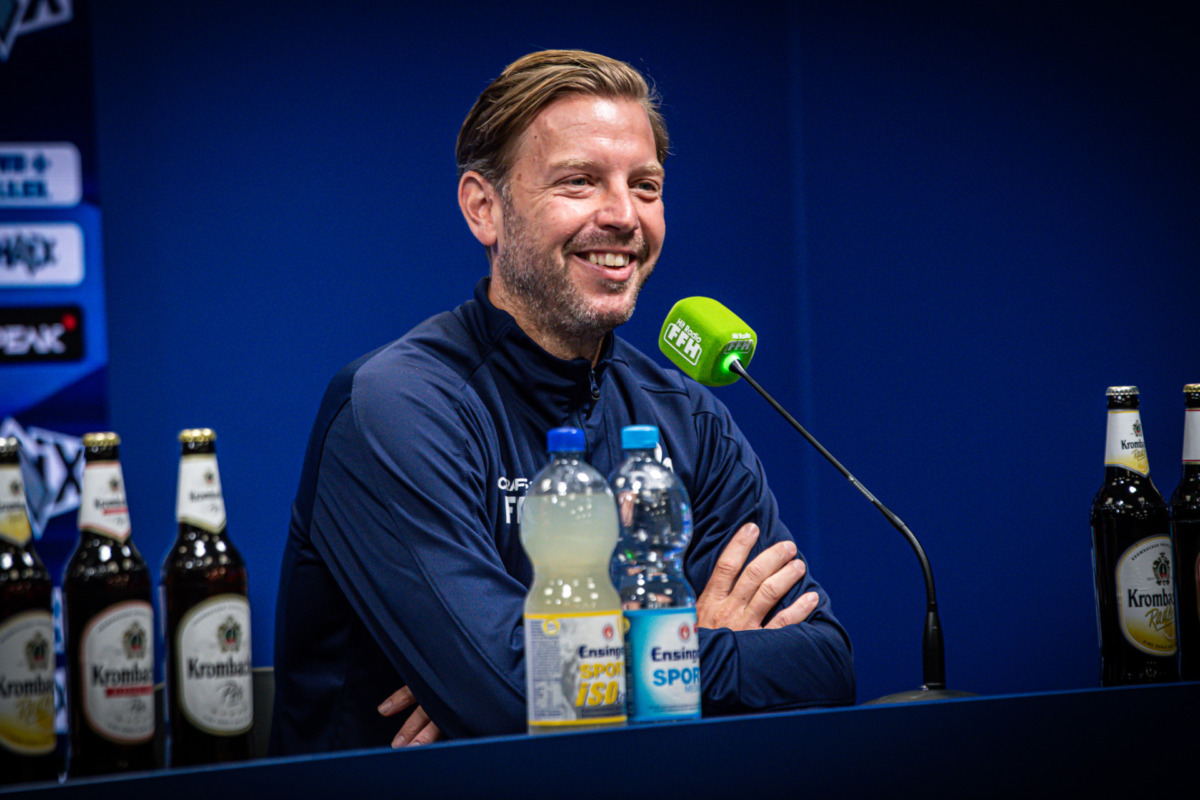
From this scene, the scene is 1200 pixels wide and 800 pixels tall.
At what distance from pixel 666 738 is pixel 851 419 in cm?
191

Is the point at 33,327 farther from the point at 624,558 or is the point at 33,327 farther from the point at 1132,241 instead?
the point at 1132,241

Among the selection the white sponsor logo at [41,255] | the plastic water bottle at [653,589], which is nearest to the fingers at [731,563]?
the plastic water bottle at [653,589]

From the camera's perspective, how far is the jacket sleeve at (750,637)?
1129mm

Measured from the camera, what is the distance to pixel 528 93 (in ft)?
5.15

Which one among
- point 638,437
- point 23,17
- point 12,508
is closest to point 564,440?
point 638,437

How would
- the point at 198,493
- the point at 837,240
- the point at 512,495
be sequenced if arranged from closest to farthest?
the point at 198,493
the point at 512,495
the point at 837,240

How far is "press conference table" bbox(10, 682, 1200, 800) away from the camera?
72 cm

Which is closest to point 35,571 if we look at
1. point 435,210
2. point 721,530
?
point 721,530

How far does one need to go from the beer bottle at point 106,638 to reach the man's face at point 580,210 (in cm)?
80

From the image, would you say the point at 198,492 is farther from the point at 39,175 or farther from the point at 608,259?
the point at 39,175

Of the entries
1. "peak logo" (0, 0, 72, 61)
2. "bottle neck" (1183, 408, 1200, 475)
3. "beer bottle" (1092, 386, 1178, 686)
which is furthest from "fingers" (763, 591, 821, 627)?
"peak logo" (0, 0, 72, 61)

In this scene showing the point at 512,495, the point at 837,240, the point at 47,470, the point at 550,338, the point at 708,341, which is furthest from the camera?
the point at 837,240

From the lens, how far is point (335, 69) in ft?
7.65

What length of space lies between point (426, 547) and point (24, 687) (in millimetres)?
429
